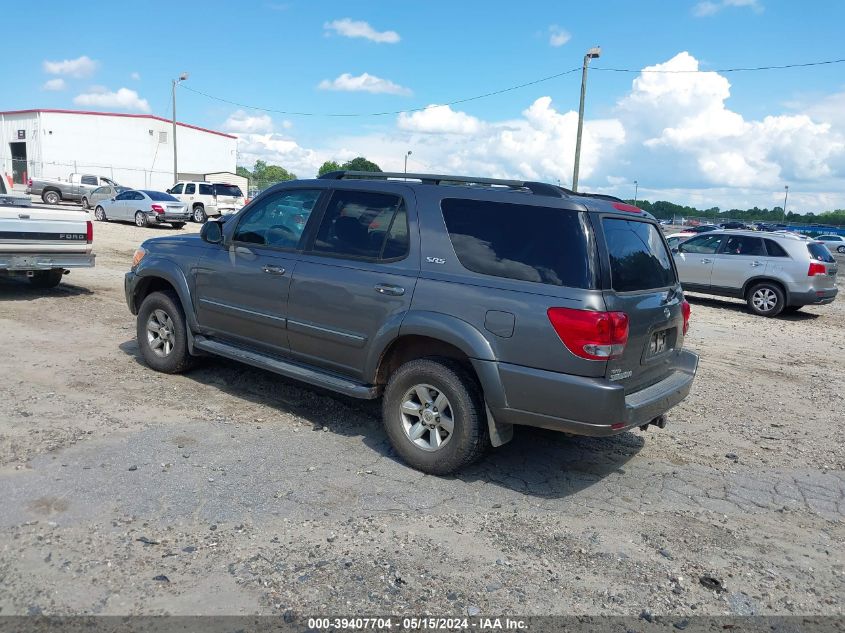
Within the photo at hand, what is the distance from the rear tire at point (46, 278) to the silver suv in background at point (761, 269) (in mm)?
10836

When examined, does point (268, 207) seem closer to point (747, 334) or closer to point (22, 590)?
point (22, 590)

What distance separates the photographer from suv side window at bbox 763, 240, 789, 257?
13164 mm

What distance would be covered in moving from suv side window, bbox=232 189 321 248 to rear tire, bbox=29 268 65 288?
6.68m

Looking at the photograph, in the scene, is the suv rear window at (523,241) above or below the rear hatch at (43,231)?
above

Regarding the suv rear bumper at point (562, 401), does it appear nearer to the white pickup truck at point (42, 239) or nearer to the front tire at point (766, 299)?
the white pickup truck at point (42, 239)

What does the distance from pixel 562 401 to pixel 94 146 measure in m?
59.7

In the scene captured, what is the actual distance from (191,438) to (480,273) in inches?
96.8

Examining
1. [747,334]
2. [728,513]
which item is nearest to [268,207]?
[728,513]

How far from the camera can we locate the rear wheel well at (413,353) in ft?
14.6

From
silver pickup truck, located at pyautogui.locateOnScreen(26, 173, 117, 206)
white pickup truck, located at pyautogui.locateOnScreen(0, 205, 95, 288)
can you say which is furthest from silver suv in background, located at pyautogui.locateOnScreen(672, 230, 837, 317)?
silver pickup truck, located at pyautogui.locateOnScreen(26, 173, 117, 206)

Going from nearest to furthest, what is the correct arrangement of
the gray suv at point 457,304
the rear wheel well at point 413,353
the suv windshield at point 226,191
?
the gray suv at point 457,304 → the rear wheel well at point 413,353 → the suv windshield at point 226,191

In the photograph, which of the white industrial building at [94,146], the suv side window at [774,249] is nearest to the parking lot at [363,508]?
the suv side window at [774,249]

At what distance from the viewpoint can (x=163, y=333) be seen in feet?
21.0

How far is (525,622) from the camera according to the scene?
3.00 meters
